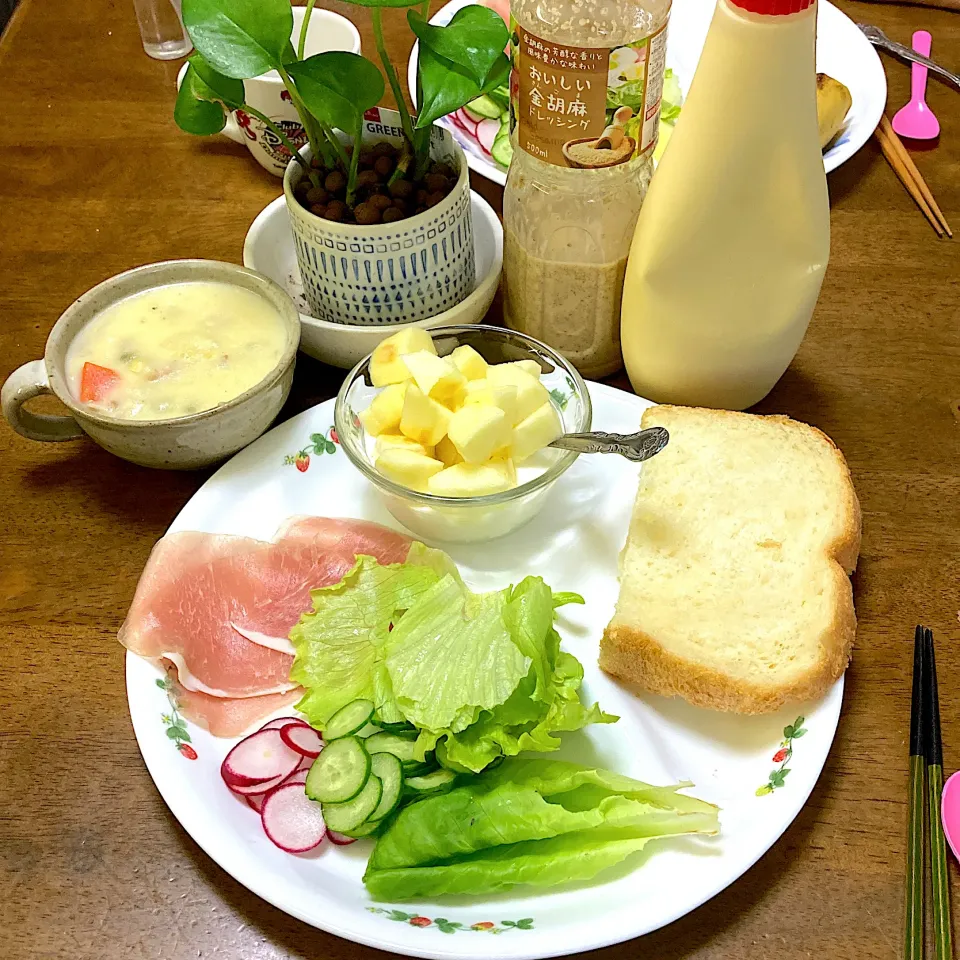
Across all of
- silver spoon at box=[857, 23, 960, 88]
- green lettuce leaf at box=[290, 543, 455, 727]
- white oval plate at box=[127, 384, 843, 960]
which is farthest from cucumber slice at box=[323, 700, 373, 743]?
silver spoon at box=[857, 23, 960, 88]

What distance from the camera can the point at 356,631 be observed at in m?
1.13

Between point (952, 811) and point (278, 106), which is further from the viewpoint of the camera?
point (278, 106)

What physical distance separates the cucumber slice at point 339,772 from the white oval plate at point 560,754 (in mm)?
73

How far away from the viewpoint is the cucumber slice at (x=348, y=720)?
1031 mm

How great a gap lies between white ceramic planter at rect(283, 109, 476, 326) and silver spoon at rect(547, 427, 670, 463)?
1.13ft

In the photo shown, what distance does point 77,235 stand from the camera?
1.71 m

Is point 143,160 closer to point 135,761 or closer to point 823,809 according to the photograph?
point 135,761

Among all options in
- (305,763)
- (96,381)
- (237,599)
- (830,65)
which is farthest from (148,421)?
(830,65)

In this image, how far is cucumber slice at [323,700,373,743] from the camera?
1031 millimetres

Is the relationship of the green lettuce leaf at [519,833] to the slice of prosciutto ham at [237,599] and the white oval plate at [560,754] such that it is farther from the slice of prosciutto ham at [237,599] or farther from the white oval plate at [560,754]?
the slice of prosciutto ham at [237,599]

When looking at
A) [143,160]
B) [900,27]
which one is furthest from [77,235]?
[900,27]

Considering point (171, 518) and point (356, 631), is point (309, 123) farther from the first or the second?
point (356, 631)

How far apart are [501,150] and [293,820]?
1276 millimetres

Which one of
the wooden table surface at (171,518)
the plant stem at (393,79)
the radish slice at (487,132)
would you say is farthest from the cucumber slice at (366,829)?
the radish slice at (487,132)
